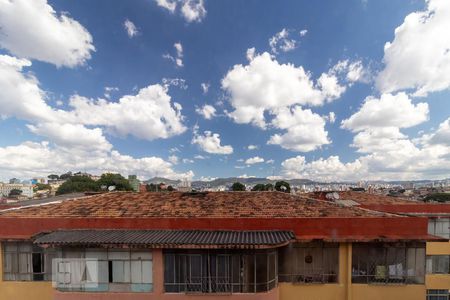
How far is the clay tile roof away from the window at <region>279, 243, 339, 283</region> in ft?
4.65

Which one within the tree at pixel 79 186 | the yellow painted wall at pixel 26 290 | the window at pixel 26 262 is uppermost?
the window at pixel 26 262

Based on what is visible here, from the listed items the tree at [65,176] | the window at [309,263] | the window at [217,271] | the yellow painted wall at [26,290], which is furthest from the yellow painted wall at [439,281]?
the tree at [65,176]

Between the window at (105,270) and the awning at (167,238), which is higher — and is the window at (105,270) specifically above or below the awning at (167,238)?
below

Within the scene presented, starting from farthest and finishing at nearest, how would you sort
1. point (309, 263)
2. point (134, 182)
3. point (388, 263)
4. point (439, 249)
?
point (134, 182), point (439, 249), point (309, 263), point (388, 263)

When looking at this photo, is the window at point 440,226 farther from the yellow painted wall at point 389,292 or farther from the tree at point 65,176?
the tree at point 65,176

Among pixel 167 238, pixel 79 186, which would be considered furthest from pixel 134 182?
pixel 167 238

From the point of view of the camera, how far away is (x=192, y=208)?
46.5 feet

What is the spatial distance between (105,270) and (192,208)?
498 cm

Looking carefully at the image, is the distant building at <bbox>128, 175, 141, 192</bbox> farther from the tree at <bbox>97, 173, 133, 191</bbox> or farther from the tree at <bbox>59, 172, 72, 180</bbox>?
the tree at <bbox>59, 172, 72, 180</bbox>

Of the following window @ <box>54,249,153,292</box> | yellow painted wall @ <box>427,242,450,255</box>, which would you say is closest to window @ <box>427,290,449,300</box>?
yellow painted wall @ <box>427,242,450,255</box>

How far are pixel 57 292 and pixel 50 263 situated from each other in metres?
1.54

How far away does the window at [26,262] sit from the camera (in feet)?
38.0

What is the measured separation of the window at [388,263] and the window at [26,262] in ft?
43.0

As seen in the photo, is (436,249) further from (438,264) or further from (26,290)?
(26,290)
